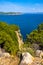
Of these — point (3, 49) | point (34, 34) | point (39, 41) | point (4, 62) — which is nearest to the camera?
point (4, 62)

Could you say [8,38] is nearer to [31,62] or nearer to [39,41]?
[31,62]

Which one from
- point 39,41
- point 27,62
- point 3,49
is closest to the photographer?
point 27,62

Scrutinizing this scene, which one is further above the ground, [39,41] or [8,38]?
[8,38]

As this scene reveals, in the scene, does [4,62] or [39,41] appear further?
[39,41]

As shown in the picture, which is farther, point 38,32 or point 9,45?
point 38,32

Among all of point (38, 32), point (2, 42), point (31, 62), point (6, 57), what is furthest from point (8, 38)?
point (38, 32)

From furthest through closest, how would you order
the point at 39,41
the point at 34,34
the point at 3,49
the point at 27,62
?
1. the point at 34,34
2. the point at 39,41
3. the point at 3,49
4. the point at 27,62

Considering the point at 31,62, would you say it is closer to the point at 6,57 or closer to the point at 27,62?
the point at 27,62

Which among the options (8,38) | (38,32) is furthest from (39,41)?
(8,38)

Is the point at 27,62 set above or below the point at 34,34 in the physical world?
above
